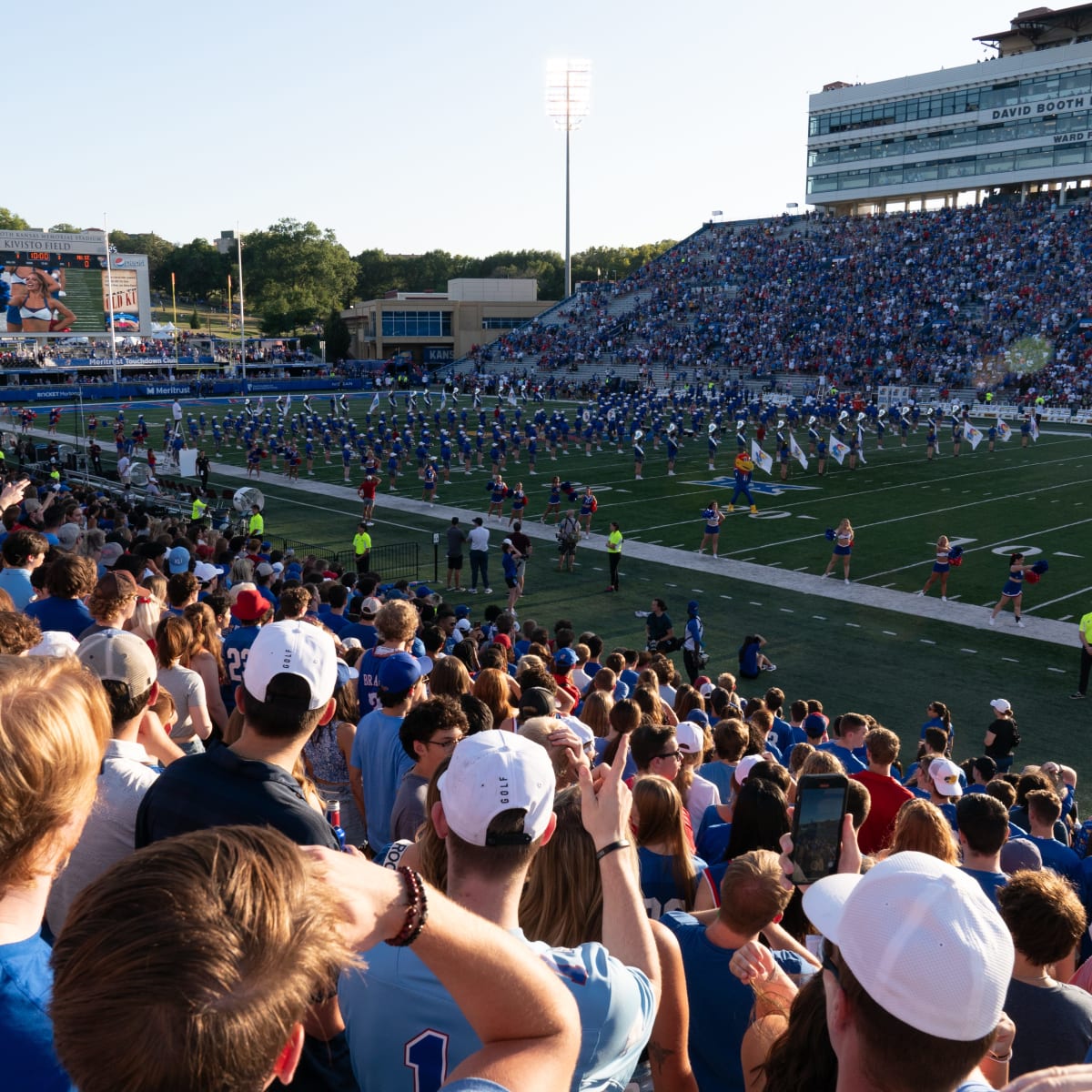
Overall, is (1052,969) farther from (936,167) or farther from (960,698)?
(936,167)

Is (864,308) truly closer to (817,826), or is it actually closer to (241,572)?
(241,572)

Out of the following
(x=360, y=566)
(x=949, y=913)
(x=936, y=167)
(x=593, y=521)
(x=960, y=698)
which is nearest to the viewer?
(x=949, y=913)

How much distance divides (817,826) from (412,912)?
1.84 metres

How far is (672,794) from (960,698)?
1067 cm

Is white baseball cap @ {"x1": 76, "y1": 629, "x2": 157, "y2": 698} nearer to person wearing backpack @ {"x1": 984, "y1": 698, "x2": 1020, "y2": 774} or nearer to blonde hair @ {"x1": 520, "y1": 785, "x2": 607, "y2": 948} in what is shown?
blonde hair @ {"x1": 520, "y1": 785, "x2": 607, "y2": 948}

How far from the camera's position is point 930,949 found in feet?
5.45

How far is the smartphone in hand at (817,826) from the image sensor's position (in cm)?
297

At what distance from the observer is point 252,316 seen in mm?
110125

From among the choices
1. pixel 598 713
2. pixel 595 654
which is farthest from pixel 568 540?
pixel 598 713

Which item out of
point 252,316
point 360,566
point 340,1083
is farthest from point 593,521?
point 252,316

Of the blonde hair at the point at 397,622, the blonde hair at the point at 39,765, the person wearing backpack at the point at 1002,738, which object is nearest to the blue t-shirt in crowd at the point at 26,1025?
the blonde hair at the point at 39,765

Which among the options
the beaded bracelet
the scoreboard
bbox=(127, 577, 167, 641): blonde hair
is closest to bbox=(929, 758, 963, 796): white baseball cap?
bbox=(127, 577, 167, 641): blonde hair

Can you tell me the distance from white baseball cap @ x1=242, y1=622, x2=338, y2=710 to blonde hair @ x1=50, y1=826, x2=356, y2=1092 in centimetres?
182

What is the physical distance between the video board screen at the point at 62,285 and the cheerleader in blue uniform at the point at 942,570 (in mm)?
49938
